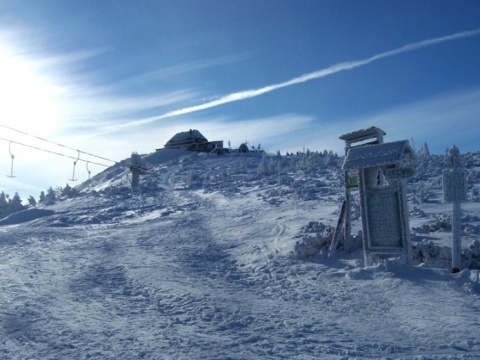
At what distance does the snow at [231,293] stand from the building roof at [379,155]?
85.3 inches

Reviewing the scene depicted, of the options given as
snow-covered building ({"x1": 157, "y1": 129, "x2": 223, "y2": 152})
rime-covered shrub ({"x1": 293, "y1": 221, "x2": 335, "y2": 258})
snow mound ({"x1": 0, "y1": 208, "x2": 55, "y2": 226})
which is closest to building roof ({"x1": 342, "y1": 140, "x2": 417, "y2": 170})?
rime-covered shrub ({"x1": 293, "y1": 221, "x2": 335, "y2": 258})

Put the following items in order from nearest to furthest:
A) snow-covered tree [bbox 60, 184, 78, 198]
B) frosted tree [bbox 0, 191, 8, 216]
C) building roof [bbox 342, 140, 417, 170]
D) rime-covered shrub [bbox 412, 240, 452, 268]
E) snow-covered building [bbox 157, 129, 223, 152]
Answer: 1. rime-covered shrub [bbox 412, 240, 452, 268]
2. building roof [bbox 342, 140, 417, 170]
3. frosted tree [bbox 0, 191, 8, 216]
4. snow-covered tree [bbox 60, 184, 78, 198]
5. snow-covered building [bbox 157, 129, 223, 152]

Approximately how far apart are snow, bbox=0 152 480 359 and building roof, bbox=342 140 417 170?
7.11 ft

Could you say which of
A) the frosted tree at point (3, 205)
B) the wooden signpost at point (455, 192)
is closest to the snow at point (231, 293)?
the wooden signpost at point (455, 192)

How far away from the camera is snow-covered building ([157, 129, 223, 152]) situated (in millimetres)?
64062

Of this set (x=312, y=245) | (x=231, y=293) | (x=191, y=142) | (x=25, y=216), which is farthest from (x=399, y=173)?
(x=191, y=142)

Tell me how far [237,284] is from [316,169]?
22.8 metres

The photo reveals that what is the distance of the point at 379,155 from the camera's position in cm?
1145

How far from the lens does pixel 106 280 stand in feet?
37.2

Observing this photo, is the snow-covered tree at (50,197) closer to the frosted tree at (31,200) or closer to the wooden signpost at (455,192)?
the frosted tree at (31,200)

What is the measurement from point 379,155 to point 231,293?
14.9 ft

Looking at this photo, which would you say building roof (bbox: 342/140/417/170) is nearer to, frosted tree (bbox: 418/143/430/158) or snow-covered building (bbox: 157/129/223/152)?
frosted tree (bbox: 418/143/430/158)

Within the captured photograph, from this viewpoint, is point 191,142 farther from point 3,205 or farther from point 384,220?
point 384,220

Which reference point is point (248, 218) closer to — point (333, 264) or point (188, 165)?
point (333, 264)
